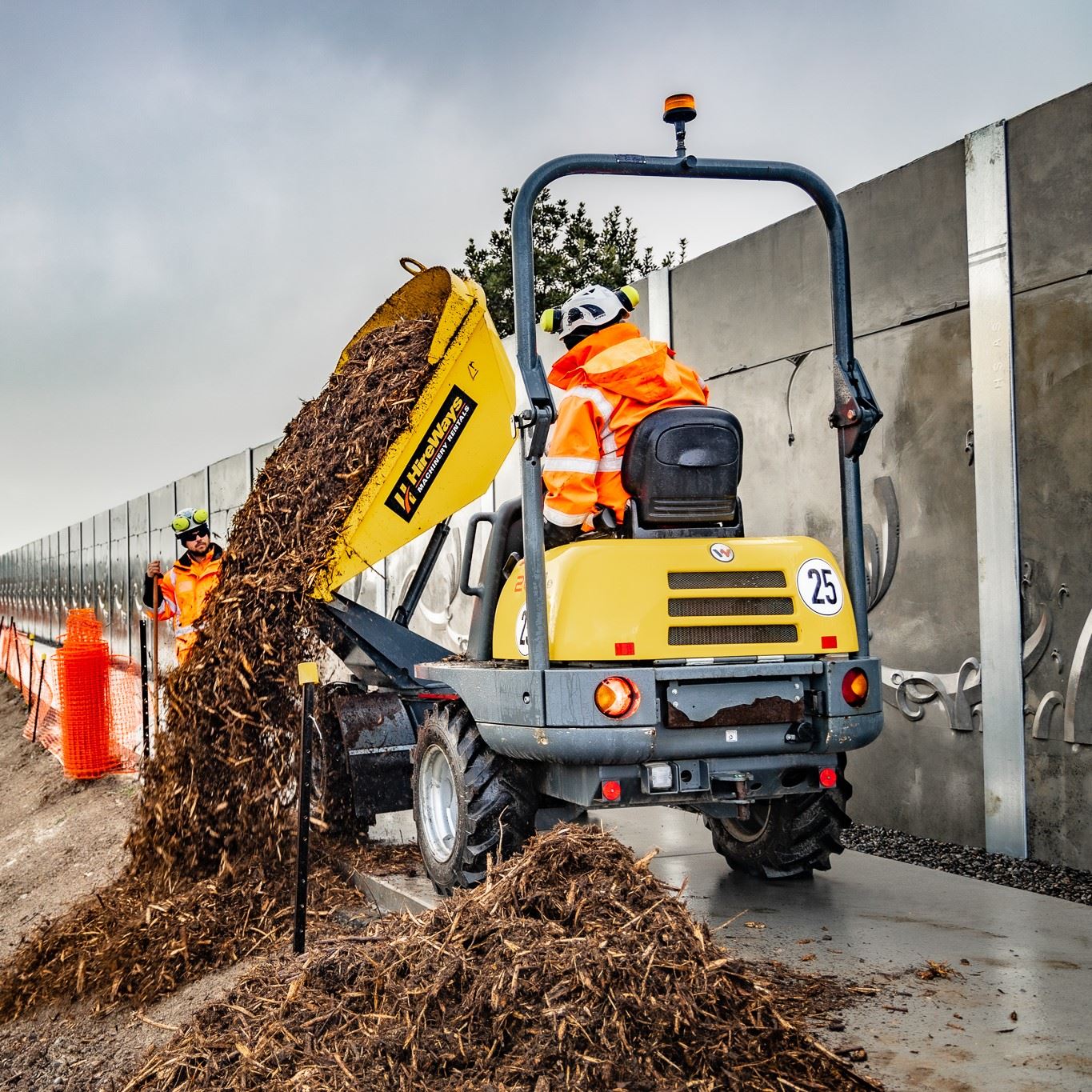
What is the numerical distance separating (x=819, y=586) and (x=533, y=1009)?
2.24m

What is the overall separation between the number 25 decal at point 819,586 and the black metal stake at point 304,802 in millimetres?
2049

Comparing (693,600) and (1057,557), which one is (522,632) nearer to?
(693,600)

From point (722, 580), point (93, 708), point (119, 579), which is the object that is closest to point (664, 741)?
point (722, 580)

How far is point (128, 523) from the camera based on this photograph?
3012 centimetres

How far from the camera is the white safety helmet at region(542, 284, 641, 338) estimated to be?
204 inches

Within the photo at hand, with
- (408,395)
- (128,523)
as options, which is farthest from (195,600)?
(128,523)

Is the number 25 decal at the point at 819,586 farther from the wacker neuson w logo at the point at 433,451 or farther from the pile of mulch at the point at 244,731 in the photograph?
the pile of mulch at the point at 244,731

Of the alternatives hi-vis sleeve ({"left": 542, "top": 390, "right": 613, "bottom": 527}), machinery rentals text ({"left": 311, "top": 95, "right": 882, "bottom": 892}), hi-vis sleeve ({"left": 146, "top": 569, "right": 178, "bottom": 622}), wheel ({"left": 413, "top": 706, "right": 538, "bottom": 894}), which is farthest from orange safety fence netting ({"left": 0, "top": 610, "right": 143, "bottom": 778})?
hi-vis sleeve ({"left": 542, "top": 390, "right": 613, "bottom": 527})

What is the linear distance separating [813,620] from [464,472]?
2.27 metres

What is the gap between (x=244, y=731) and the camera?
6.32m

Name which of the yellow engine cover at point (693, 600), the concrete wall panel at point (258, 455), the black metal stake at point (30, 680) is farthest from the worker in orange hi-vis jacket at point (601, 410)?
the black metal stake at point (30, 680)

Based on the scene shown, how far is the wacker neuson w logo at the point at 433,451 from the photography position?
6.32 metres

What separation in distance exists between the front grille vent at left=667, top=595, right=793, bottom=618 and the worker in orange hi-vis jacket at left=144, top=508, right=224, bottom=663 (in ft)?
20.3

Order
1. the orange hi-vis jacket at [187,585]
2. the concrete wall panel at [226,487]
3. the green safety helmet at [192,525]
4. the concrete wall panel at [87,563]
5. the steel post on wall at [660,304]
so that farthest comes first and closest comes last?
the concrete wall panel at [87,563] → the concrete wall panel at [226,487] → the green safety helmet at [192,525] → the orange hi-vis jacket at [187,585] → the steel post on wall at [660,304]
